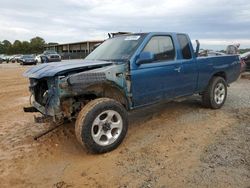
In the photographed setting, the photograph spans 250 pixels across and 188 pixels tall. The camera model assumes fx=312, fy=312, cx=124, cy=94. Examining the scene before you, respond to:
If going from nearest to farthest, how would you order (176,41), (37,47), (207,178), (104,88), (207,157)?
1. (207,178)
2. (207,157)
3. (104,88)
4. (176,41)
5. (37,47)

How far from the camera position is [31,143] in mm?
5555

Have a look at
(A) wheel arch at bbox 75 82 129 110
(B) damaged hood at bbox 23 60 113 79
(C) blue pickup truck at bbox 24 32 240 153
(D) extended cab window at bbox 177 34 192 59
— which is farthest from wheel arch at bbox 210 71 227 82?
(B) damaged hood at bbox 23 60 113 79

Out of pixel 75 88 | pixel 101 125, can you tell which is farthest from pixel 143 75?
pixel 75 88

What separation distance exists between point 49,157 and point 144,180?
174 cm

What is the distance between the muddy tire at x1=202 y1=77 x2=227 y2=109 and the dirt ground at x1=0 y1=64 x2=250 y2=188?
395 mm

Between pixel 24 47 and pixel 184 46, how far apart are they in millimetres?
105722

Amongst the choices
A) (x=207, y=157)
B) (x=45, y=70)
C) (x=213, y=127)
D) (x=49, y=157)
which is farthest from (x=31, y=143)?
(x=213, y=127)

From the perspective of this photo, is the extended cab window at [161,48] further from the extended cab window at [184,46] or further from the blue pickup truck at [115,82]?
the extended cab window at [184,46]

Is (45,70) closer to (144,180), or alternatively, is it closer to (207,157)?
(144,180)

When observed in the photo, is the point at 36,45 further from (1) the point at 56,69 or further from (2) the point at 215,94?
(1) the point at 56,69

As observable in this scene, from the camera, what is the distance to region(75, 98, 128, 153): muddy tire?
15.3ft

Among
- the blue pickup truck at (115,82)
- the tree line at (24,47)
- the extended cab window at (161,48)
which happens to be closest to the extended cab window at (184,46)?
the blue pickup truck at (115,82)

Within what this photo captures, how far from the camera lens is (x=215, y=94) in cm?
755

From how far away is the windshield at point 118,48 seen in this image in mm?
5695
